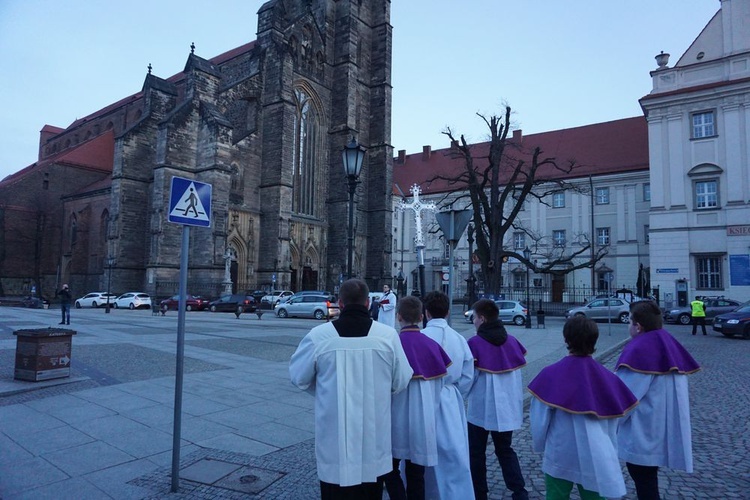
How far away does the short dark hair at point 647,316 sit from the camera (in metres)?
3.82

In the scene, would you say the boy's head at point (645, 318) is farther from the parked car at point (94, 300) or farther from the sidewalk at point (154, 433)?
the parked car at point (94, 300)

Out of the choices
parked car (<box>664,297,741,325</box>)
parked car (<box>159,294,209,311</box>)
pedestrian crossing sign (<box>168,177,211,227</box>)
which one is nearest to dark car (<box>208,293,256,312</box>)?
parked car (<box>159,294,209,311</box>)

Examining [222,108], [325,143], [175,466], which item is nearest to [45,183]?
[222,108]

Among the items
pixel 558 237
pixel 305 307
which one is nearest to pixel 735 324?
pixel 305 307

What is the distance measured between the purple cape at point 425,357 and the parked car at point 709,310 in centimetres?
2581

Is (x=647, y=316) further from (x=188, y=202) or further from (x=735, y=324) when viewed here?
(x=735, y=324)

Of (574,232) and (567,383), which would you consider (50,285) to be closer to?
(574,232)

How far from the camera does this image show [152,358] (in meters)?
10.2

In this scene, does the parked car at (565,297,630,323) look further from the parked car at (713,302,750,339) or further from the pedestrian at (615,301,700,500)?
the pedestrian at (615,301,700,500)

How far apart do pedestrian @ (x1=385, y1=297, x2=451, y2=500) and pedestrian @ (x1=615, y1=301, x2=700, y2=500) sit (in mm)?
1440

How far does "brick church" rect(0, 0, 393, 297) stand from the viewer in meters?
33.2

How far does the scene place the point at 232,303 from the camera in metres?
30.2

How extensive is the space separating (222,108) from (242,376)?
31.2 metres

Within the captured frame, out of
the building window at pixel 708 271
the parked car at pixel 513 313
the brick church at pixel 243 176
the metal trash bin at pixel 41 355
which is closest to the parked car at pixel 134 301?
the brick church at pixel 243 176
